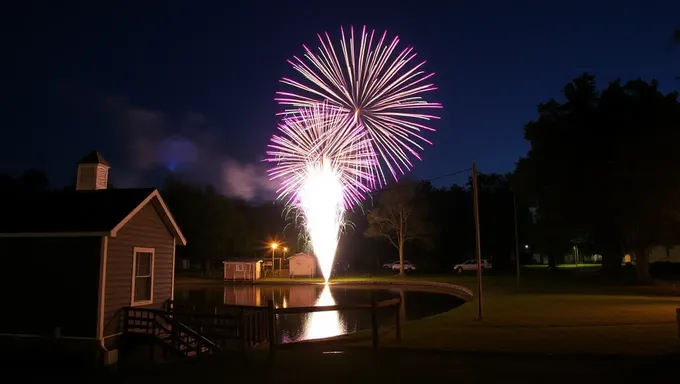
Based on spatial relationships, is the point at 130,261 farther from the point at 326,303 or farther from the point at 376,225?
the point at 376,225

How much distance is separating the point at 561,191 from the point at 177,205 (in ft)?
140

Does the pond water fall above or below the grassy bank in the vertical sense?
below

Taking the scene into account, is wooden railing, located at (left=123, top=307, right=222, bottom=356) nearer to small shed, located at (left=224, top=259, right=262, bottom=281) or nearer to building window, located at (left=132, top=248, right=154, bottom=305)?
building window, located at (left=132, top=248, right=154, bottom=305)

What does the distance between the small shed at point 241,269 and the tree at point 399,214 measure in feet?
47.9

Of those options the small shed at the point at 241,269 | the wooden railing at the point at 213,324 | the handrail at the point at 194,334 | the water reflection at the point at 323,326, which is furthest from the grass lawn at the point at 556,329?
the small shed at the point at 241,269

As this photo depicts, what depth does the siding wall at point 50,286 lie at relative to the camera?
1398 cm

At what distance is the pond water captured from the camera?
20.7 metres

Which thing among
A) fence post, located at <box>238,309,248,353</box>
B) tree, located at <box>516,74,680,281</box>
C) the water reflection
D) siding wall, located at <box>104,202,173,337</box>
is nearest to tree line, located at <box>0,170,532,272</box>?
tree, located at <box>516,74,680,281</box>

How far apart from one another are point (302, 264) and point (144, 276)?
43.0 m

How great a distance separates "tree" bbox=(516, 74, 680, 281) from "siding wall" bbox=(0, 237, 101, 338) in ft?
119

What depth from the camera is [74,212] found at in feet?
49.9

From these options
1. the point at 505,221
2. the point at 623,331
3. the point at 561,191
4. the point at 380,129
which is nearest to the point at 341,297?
the point at 380,129

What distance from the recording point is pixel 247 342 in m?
13.1

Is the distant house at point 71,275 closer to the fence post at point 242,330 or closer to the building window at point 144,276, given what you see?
the building window at point 144,276
